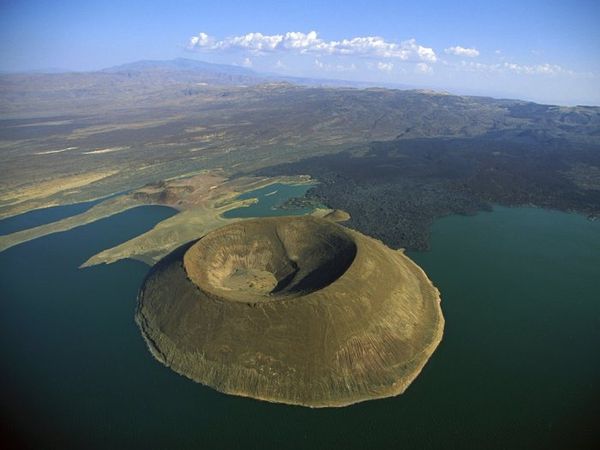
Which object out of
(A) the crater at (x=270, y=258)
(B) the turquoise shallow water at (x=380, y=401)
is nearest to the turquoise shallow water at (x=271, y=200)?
(A) the crater at (x=270, y=258)

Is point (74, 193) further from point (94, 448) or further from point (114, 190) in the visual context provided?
point (94, 448)

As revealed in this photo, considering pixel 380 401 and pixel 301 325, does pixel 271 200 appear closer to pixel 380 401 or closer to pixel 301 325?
pixel 301 325

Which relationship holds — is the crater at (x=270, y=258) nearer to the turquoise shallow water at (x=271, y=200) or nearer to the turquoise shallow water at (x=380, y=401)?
the turquoise shallow water at (x=380, y=401)

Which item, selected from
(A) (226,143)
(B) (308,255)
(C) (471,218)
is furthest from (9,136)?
(C) (471,218)

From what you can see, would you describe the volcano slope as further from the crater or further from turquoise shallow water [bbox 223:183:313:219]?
turquoise shallow water [bbox 223:183:313:219]

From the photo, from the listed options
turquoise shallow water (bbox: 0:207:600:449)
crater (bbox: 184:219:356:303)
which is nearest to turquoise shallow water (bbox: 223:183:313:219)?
crater (bbox: 184:219:356:303)

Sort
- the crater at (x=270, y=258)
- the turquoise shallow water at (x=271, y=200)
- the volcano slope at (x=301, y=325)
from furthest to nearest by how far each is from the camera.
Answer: the turquoise shallow water at (x=271, y=200) → the crater at (x=270, y=258) → the volcano slope at (x=301, y=325)
